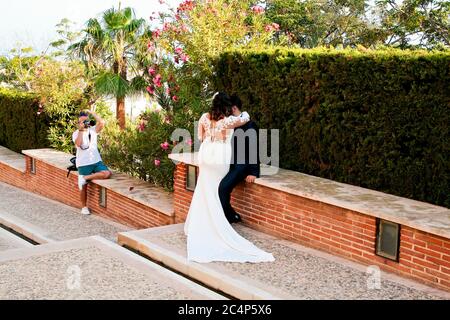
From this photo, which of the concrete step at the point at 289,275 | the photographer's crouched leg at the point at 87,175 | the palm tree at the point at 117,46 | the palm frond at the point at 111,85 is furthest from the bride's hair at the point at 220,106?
the palm tree at the point at 117,46

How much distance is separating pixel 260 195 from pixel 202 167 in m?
0.80

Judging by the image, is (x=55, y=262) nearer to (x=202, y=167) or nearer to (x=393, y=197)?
(x=202, y=167)

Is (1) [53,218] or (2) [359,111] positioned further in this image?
(1) [53,218]

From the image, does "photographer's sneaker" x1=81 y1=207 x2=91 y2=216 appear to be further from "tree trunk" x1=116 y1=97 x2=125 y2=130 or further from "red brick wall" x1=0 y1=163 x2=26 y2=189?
"tree trunk" x1=116 y1=97 x2=125 y2=130

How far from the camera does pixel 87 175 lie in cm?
1050

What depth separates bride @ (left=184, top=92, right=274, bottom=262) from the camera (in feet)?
20.6

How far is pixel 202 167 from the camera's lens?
710 centimetres

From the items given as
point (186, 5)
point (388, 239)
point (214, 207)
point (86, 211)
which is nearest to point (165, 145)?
point (86, 211)

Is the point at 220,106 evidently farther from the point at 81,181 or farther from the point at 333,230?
the point at 81,181

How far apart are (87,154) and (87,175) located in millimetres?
418

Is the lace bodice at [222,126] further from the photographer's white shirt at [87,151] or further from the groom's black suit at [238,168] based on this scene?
the photographer's white shirt at [87,151]

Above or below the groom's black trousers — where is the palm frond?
above

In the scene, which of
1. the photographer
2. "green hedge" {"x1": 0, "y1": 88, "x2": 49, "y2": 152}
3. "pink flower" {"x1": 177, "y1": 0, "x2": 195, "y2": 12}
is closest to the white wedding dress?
"pink flower" {"x1": 177, "y1": 0, "x2": 195, "y2": 12}
